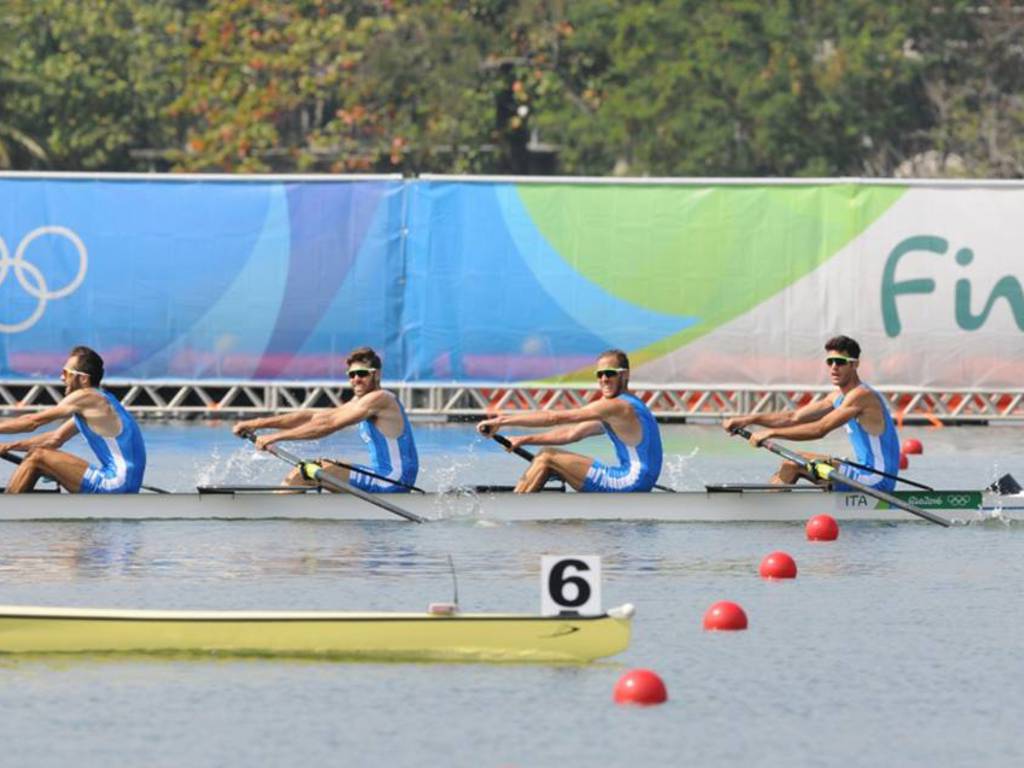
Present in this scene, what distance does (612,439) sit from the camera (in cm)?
2284

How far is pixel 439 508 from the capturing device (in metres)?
22.8

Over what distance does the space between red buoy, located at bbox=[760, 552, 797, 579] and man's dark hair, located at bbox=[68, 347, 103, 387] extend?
6.18 m

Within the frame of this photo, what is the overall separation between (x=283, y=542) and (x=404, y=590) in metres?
3.37

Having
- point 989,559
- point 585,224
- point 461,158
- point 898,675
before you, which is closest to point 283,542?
point 989,559

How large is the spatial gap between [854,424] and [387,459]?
4.14 m

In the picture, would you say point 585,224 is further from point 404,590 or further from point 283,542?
point 404,590

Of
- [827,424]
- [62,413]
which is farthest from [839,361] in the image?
[62,413]

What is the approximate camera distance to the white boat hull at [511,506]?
22.5m

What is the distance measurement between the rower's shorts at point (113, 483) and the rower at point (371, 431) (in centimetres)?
114

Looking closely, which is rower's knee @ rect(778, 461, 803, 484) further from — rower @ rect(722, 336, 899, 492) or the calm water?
the calm water

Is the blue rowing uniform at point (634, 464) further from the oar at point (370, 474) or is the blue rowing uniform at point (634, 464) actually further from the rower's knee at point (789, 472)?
the oar at point (370, 474)

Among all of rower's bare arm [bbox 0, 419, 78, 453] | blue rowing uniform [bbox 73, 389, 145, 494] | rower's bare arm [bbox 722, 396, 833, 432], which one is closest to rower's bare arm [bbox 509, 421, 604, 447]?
rower's bare arm [bbox 722, 396, 833, 432]

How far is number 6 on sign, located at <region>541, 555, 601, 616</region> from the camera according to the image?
581 inches

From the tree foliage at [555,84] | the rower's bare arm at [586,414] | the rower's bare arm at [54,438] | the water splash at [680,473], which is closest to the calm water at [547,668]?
the rower's bare arm at [54,438]
